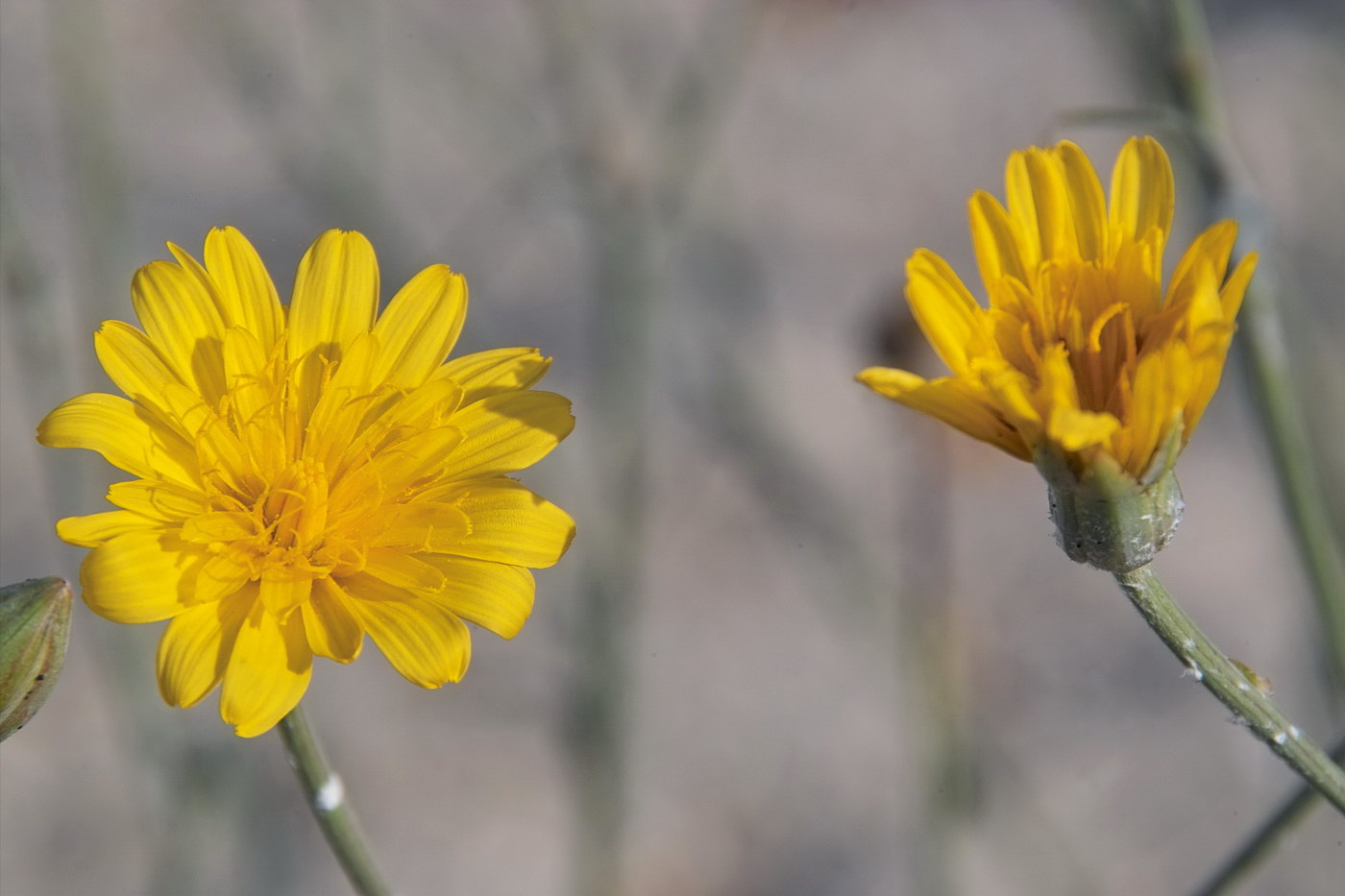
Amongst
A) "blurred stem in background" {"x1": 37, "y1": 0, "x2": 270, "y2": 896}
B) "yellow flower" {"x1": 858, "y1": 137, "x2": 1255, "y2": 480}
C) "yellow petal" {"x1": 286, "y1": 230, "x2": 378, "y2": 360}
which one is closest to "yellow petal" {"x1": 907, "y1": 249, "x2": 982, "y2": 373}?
"yellow flower" {"x1": 858, "y1": 137, "x2": 1255, "y2": 480}

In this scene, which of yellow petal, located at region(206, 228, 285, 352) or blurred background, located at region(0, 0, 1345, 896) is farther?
blurred background, located at region(0, 0, 1345, 896)

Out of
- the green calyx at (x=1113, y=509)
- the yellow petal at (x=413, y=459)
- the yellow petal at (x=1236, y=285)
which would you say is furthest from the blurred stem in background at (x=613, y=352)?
A: the yellow petal at (x=1236, y=285)

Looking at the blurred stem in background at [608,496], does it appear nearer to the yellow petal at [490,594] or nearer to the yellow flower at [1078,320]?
the yellow petal at [490,594]

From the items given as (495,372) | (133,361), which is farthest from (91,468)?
(495,372)

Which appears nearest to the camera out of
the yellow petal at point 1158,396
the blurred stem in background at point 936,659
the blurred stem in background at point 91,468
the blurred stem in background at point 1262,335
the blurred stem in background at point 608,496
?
the yellow petal at point 1158,396

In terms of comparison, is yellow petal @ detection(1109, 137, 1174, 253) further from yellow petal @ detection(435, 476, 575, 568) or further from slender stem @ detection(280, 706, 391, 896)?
slender stem @ detection(280, 706, 391, 896)

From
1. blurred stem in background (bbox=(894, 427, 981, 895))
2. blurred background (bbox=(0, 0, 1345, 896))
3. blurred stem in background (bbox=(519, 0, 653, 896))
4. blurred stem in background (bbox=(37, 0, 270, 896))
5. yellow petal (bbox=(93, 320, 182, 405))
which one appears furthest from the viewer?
blurred background (bbox=(0, 0, 1345, 896))

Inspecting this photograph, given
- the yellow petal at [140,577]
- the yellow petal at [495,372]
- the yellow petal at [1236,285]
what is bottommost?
the yellow petal at [140,577]

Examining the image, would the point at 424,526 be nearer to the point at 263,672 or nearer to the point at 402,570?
the point at 402,570
